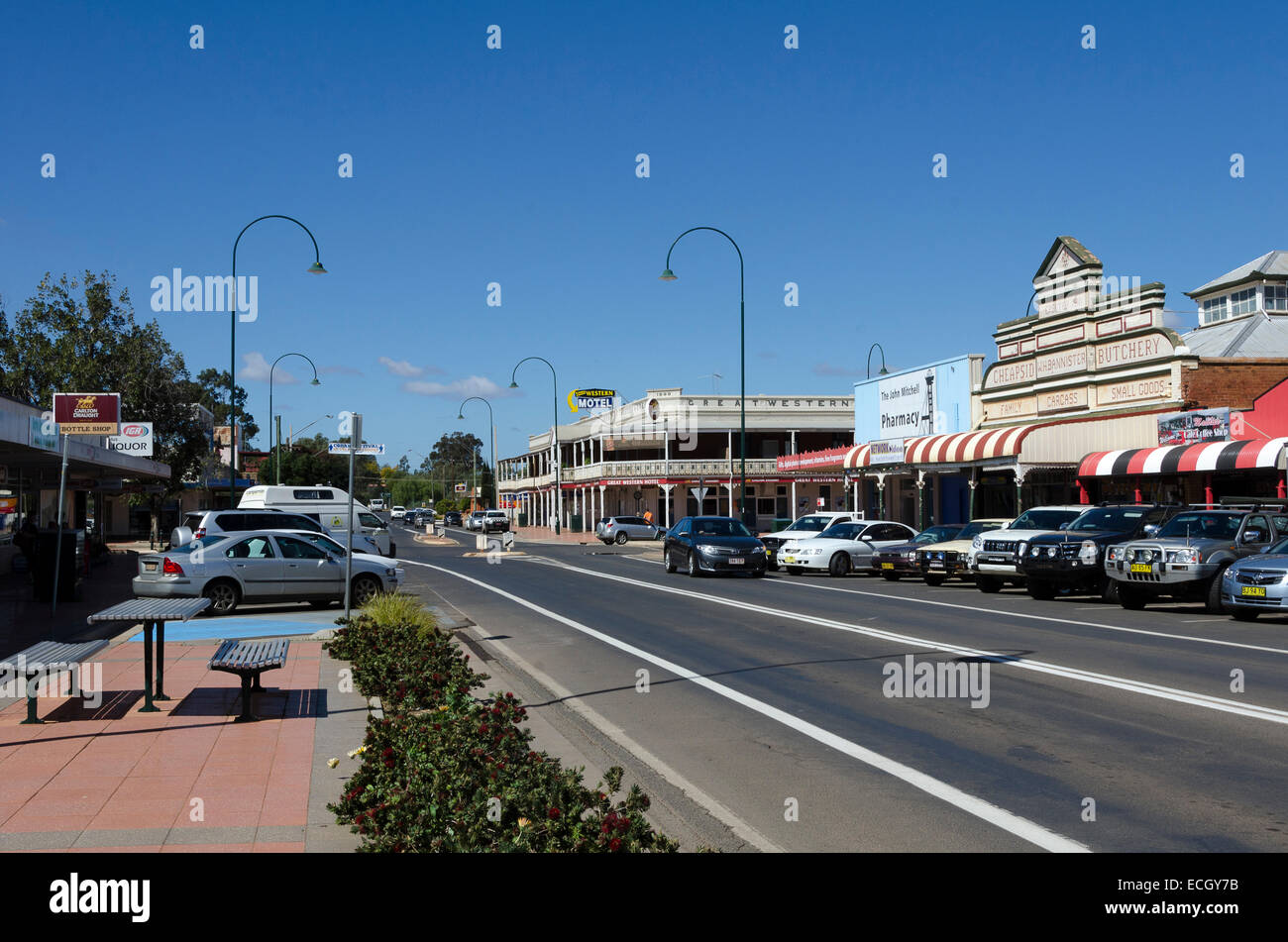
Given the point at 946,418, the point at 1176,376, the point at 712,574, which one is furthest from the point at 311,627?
the point at 946,418

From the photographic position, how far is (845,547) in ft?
101

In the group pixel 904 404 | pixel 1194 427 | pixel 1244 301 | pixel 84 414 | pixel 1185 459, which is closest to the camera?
pixel 84 414

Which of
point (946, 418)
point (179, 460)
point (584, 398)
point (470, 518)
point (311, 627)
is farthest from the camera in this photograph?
point (584, 398)

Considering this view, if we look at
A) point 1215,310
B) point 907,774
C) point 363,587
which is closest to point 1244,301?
point 1215,310

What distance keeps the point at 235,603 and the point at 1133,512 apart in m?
17.2

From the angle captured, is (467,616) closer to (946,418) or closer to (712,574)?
(712,574)

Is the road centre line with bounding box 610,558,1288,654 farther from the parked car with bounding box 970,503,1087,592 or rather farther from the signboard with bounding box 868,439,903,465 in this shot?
the signboard with bounding box 868,439,903,465

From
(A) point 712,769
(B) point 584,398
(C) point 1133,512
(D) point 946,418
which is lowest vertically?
(A) point 712,769

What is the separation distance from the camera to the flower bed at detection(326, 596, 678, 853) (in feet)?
18.0

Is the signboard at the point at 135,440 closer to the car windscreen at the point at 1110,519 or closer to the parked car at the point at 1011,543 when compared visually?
the parked car at the point at 1011,543

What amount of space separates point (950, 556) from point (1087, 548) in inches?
181

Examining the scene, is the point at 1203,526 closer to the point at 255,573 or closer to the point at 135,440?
the point at 255,573

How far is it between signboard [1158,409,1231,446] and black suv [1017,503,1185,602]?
9.00 m

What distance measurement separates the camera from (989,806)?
702 cm
